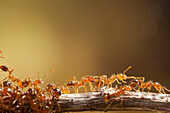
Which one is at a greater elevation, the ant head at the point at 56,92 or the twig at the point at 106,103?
the ant head at the point at 56,92

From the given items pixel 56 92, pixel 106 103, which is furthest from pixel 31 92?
pixel 106 103

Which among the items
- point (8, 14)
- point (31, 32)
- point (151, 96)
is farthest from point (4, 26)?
point (151, 96)

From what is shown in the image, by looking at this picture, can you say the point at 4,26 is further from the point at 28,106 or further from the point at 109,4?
the point at 28,106

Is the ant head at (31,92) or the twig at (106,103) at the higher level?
the ant head at (31,92)

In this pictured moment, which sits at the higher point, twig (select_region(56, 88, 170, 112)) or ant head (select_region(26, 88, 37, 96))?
ant head (select_region(26, 88, 37, 96))

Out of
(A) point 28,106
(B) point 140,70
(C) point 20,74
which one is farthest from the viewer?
(B) point 140,70

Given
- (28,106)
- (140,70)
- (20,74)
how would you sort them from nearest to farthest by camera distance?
1. (28,106)
2. (20,74)
3. (140,70)

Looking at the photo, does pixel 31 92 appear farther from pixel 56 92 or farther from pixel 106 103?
pixel 106 103

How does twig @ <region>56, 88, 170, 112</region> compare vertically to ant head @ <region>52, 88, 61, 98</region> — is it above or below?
below
